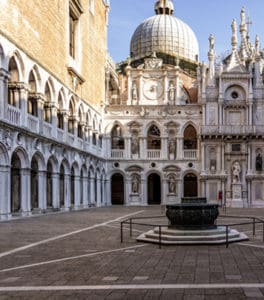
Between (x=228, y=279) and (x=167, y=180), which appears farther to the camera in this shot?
(x=167, y=180)

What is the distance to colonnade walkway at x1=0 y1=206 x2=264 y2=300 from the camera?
8.72m

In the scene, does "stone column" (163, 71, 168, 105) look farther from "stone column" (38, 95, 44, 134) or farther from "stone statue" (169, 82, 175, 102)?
"stone column" (38, 95, 44, 134)

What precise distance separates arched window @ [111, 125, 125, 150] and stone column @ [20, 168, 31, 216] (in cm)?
2316

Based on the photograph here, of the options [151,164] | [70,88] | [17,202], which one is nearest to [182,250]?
[17,202]

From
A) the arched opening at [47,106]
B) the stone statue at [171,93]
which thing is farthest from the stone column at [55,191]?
the stone statue at [171,93]

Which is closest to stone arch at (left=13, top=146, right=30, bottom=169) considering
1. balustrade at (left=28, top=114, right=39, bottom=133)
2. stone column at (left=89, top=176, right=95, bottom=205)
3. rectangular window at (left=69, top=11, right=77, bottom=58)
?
balustrade at (left=28, top=114, right=39, bottom=133)

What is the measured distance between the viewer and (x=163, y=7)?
69.1 m

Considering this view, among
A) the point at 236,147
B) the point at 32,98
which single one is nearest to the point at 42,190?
the point at 32,98

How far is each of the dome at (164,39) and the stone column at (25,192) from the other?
37.0 meters

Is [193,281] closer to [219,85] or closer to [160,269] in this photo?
[160,269]

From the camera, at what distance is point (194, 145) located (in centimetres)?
5144

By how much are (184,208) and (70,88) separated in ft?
78.4

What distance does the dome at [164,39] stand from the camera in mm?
64500

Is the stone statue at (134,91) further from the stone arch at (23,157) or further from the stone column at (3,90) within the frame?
the stone column at (3,90)
